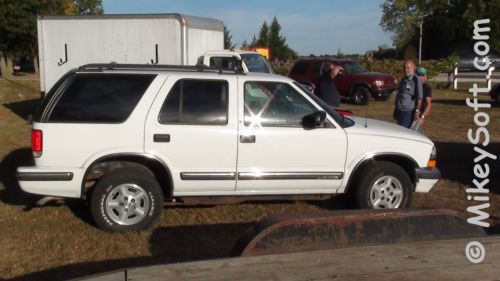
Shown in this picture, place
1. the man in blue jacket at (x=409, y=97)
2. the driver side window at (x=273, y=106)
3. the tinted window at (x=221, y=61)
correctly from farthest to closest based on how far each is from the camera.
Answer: the tinted window at (x=221, y=61), the man in blue jacket at (x=409, y=97), the driver side window at (x=273, y=106)

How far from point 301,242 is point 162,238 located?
254cm

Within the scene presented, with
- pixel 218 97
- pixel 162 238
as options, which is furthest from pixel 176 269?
pixel 218 97

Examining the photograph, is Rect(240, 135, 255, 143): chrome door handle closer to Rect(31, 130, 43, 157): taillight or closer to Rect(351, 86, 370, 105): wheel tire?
Rect(31, 130, 43, 157): taillight

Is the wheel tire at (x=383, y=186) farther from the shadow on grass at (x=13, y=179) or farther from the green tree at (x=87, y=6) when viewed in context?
the green tree at (x=87, y=6)

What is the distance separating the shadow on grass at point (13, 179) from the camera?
6867mm

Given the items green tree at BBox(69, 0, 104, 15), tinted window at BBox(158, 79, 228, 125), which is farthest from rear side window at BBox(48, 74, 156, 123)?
green tree at BBox(69, 0, 104, 15)

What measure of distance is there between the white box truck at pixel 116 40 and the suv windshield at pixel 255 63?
1241mm

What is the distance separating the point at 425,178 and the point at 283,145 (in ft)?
5.41

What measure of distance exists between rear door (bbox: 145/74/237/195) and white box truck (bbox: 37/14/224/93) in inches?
265

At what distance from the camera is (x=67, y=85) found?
18.2ft

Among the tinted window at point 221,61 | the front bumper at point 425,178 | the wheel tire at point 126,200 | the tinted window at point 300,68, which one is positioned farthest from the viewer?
the tinted window at point 300,68

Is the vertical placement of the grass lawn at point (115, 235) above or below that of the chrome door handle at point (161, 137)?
below

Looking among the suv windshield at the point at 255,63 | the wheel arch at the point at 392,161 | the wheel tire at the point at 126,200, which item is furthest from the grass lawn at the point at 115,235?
the suv windshield at the point at 255,63

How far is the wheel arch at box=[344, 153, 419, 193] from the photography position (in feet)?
19.6
